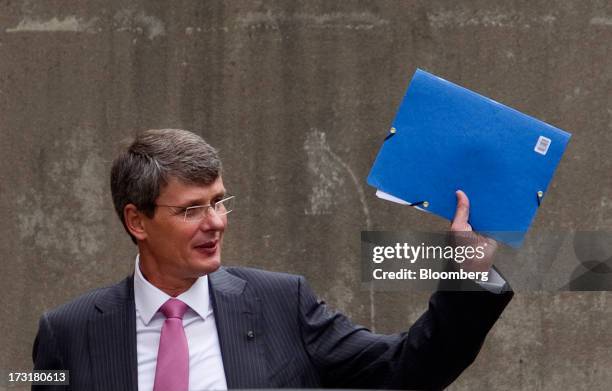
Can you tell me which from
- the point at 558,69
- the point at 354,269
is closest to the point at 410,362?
the point at 354,269

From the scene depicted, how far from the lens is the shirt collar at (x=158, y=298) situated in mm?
3018

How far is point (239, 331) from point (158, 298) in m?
0.22

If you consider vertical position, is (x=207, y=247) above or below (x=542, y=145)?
below

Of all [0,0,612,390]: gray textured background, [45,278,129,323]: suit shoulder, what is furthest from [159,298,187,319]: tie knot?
[0,0,612,390]: gray textured background

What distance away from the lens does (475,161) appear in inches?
110

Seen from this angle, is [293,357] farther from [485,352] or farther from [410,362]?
[485,352]

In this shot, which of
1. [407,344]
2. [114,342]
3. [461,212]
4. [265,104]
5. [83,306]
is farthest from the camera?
[265,104]

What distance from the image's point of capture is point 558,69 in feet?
18.6

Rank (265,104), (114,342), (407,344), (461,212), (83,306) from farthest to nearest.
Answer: (265,104) → (83,306) → (114,342) → (407,344) → (461,212)

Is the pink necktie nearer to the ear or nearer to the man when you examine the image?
the man

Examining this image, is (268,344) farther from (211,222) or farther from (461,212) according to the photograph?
(461,212)

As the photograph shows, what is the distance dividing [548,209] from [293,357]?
9.79 ft

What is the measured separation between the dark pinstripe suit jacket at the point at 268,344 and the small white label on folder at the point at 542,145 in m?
0.44

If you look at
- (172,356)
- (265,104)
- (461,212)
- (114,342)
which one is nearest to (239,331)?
(172,356)
